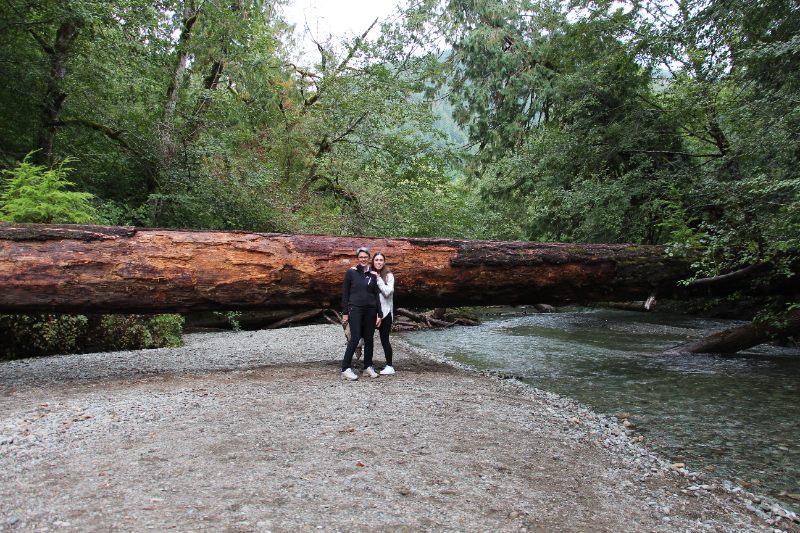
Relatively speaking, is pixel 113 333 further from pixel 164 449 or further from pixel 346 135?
pixel 346 135

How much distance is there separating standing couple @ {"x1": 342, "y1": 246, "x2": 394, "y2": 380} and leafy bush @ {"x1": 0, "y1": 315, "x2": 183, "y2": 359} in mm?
5116

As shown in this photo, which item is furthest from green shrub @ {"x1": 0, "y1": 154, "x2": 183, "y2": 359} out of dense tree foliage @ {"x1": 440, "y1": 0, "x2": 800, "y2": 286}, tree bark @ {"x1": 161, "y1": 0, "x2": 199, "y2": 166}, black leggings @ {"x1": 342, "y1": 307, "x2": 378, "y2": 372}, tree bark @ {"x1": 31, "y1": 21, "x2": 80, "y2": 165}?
dense tree foliage @ {"x1": 440, "y1": 0, "x2": 800, "y2": 286}

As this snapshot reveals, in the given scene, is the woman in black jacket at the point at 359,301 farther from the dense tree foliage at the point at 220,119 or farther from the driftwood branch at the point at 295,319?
the driftwood branch at the point at 295,319

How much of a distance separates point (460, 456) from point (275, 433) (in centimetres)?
154

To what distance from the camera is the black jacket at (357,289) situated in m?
5.95

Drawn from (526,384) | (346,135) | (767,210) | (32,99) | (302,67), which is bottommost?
(526,384)

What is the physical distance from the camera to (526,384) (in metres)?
6.39

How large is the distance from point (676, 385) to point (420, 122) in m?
11.8

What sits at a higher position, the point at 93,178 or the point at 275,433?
the point at 93,178

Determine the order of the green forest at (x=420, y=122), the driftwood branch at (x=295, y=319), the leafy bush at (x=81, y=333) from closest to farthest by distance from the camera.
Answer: the leafy bush at (x=81, y=333) → the green forest at (x=420, y=122) → the driftwood branch at (x=295, y=319)

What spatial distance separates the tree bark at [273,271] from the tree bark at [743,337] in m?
0.72

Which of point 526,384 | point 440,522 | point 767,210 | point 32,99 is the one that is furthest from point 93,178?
point 767,210

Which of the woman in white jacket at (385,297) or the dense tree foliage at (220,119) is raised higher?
the dense tree foliage at (220,119)

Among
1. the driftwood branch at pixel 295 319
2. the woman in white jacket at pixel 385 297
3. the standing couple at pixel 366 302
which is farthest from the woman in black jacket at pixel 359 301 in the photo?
the driftwood branch at pixel 295 319
